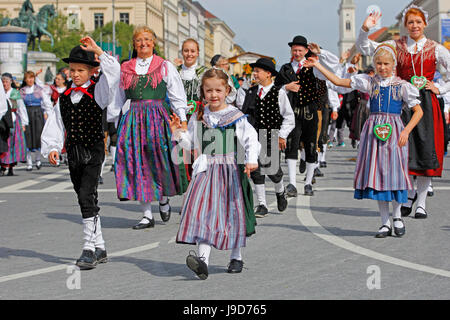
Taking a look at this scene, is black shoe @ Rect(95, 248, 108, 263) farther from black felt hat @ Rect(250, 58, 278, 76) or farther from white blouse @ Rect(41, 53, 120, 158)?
black felt hat @ Rect(250, 58, 278, 76)

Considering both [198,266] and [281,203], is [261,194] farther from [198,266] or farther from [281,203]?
[198,266]

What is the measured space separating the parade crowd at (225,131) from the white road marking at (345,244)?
0.47 metres

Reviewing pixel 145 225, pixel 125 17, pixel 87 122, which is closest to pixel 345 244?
pixel 145 225

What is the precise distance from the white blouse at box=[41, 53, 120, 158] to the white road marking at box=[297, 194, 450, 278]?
7.85 feet

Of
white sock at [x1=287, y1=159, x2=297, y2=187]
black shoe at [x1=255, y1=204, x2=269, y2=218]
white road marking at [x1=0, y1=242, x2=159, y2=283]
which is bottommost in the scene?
white road marking at [x1=0, y1=242, x2=159, y2=283]

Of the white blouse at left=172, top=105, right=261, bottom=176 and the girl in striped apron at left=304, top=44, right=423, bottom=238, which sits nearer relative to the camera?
the white blouse at left=172, top=105, right=261, bottom=176

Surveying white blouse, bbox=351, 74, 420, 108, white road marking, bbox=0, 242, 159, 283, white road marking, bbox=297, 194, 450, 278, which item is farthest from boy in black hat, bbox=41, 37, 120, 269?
white blouse, bbox=351, 74, 420, 108

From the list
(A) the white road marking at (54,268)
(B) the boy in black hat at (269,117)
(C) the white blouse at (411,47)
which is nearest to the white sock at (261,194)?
(B) the boy in black hat at (269,117)

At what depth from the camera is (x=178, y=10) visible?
128m

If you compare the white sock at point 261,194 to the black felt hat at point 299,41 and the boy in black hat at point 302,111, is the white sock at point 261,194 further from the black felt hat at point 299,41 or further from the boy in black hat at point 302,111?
the black felt hat at point 299,41

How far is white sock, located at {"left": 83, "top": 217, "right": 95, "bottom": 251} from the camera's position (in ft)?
21.8

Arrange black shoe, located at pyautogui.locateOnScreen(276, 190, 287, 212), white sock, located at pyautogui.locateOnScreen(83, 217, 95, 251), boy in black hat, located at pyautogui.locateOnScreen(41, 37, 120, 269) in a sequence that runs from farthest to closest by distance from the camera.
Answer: black shoe, located at pyautogui.locateOnScreen(276, 190, 287, 212), boy in black hat, located at pyautogui.locateOnScreen(41, 37, 120, 269), white sock, located at pyautogui.locateOnScreen(83, 217, 95, 251)

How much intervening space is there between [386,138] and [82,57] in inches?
118
